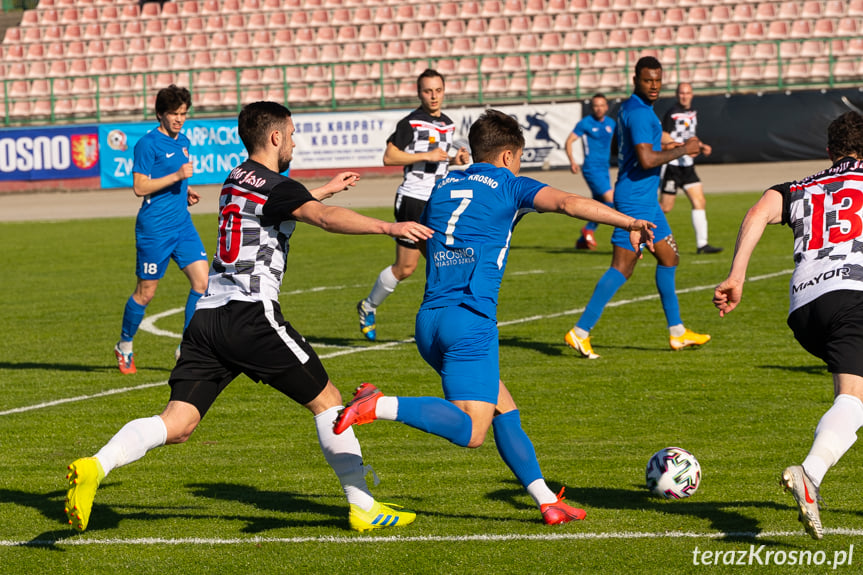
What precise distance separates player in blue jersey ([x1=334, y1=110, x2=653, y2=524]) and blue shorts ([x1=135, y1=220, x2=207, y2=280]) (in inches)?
173

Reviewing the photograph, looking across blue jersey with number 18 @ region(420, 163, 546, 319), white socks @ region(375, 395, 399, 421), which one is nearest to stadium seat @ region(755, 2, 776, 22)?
blue jersey with number 18 @ region(420, 163, 546, 319)

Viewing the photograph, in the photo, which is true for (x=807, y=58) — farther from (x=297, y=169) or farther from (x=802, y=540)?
(x=802, y=540)

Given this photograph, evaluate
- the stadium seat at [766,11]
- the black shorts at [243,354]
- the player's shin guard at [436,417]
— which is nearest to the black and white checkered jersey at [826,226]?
the player's shin guard at [436,417]

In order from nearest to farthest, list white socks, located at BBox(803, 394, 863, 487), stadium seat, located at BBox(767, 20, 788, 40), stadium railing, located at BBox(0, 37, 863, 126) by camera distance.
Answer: white socks, located at BBox(803, 394, 863, 487)
stadium railing, located at BBox(0, 37, 863, 126)
stadium seat, located at BBox(767, 20, 788, 40)

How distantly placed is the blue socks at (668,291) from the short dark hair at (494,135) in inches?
183

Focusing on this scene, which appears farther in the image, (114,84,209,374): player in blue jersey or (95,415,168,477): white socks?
(114,84,209,374): player in blue jersey

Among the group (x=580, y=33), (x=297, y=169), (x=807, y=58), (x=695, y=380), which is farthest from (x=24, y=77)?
(x=695, y=380)

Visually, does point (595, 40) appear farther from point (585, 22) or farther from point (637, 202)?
point (637, 202)

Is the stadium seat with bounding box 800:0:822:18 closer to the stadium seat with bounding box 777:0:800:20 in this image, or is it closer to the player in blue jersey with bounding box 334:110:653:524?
the stadium seat with bounding box 777:0:800:20

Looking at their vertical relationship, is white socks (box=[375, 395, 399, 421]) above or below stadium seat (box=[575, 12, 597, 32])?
below

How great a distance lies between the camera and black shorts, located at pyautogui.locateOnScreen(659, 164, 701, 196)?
17.2 m

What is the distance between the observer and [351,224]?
5.17m

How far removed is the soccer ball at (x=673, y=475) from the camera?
19.4 feet
